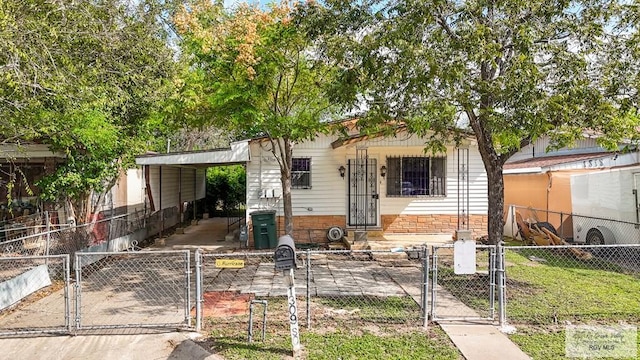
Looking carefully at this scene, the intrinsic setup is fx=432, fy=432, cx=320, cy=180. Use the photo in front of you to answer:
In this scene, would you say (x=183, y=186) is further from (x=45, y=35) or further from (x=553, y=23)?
(x=553, y=23)

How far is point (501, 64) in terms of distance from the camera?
7.36 meters

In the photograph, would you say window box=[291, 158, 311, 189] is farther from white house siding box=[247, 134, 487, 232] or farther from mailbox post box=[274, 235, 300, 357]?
mailbox post box=[274, 235, 300, 357]

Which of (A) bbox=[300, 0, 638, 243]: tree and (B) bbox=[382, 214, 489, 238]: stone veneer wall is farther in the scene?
(B) bbox=[382, 214, 489, 238]: stone veneer wall

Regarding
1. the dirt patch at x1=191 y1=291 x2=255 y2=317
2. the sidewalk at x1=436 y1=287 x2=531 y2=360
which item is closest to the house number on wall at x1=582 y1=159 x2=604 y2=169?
the sidewalk at x1=436 y1=287 x2=531 y2=360

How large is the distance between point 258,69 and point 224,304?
201 inches

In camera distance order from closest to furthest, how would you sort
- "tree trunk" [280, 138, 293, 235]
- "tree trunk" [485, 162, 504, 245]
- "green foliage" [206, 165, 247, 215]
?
"tree trunk" [485, 162, 504, 245] < "tree trunk" [280, 138, 293, 235] < "green foliage" [206, 165, 247, 215]

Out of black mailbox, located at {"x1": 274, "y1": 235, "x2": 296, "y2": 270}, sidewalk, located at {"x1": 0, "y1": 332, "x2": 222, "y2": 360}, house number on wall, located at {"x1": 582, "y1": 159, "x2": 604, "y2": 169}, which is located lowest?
sidewalk, located at {"x1": 0, "y1": 332, "x2": 222, "y2": 360}

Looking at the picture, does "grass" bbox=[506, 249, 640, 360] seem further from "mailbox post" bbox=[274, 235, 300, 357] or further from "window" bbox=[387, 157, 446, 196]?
"window" bbox=[387, 157, 446, 196]

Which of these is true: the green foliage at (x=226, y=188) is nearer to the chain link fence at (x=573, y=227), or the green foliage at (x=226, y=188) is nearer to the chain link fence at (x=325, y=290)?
the chain link fence at (x=325, y=290)

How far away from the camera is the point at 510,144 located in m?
7.32

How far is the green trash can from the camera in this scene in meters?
12.0

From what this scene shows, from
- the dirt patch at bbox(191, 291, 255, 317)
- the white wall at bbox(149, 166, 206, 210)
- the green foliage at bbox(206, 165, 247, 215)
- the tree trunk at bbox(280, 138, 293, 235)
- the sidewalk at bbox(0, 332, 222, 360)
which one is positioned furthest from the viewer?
the green foliage at bbox(206, 165, 247, 215)

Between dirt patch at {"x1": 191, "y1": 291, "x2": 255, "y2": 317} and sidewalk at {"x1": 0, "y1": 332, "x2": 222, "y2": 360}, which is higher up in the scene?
dirt patch at {"x1": 191, "y1": 291, "x2": 255, "y2": 317}

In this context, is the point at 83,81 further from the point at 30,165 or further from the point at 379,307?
the point at 30,165
